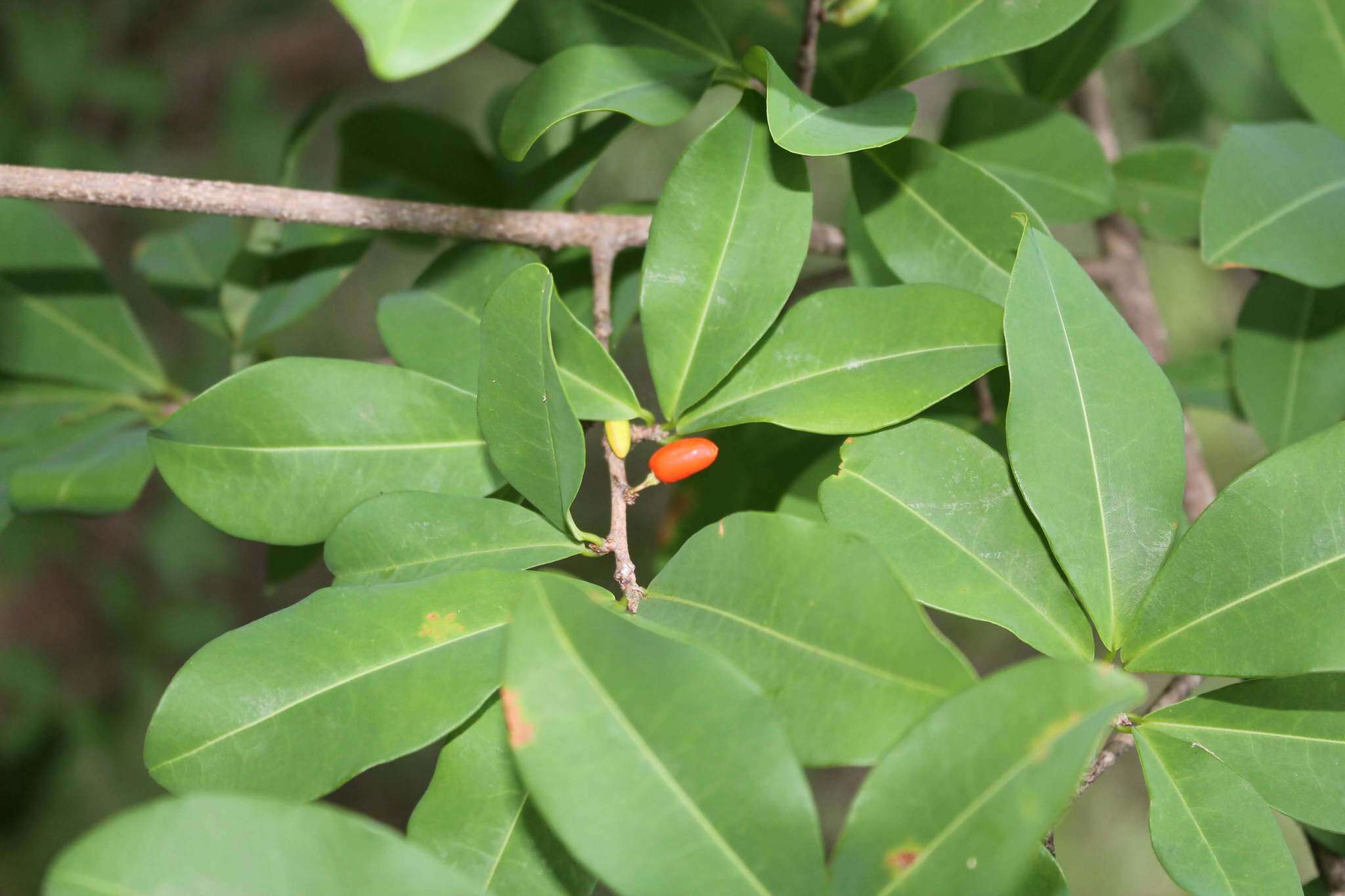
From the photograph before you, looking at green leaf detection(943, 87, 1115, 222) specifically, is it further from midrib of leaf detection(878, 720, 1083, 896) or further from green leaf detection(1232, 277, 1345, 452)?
midrib of leaf detection(878, 720, 1083, 896)

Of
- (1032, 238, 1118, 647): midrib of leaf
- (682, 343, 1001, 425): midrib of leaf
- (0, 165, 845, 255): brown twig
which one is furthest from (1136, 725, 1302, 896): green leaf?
(0, 165, 845, 255): brown twig

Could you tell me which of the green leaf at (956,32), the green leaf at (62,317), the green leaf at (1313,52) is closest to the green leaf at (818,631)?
the green leaf at (956,32)

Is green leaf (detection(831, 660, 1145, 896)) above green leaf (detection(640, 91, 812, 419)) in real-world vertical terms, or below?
below

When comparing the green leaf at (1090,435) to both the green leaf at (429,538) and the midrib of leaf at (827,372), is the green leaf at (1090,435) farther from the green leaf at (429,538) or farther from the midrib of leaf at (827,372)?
the green leaf at (429,538)

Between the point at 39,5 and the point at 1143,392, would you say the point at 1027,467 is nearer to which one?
the point at 1143,392

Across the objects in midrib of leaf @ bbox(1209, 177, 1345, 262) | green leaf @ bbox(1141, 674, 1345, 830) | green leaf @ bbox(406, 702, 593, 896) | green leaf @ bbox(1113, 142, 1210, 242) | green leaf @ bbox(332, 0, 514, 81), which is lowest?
green leaf @ bbox(406, 702, 593, 896)

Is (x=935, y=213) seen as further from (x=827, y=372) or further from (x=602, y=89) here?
(x=602, y=89)

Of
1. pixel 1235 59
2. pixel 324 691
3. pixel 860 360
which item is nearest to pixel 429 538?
pixel 324 691
